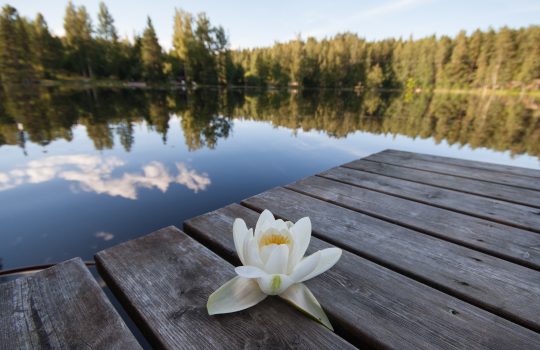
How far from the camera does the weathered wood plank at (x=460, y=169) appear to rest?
193 centimetres

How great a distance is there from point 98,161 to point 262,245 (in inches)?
215

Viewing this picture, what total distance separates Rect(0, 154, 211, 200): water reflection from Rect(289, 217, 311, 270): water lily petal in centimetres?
335

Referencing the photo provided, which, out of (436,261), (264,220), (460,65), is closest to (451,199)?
(436,261)

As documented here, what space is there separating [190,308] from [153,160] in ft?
16.8

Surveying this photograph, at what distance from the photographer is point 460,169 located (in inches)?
87.1

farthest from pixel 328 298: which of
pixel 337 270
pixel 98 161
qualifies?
pixel 98 161

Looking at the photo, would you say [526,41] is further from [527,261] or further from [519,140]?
[527,261]

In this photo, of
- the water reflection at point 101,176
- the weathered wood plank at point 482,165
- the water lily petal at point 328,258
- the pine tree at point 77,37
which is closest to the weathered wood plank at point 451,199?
the weathered wood plank at point 482,165

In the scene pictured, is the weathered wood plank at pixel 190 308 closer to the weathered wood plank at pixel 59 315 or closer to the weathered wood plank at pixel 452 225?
the weathered wood plank at pixel 59 315

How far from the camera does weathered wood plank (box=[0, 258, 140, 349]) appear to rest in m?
0.61

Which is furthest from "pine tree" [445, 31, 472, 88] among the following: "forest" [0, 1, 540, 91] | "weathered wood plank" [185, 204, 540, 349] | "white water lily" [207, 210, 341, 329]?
"white water lily" [207, 210, 341, 329]

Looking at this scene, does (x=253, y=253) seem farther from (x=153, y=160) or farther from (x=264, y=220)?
(x=153, y=160)

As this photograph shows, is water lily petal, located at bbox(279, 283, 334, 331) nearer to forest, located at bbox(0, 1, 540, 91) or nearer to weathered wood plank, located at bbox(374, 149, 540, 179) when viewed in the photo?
weathered wood plank, located at bbox(374, 149, 540, 179)

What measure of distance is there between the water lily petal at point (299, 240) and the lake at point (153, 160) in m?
2.53
